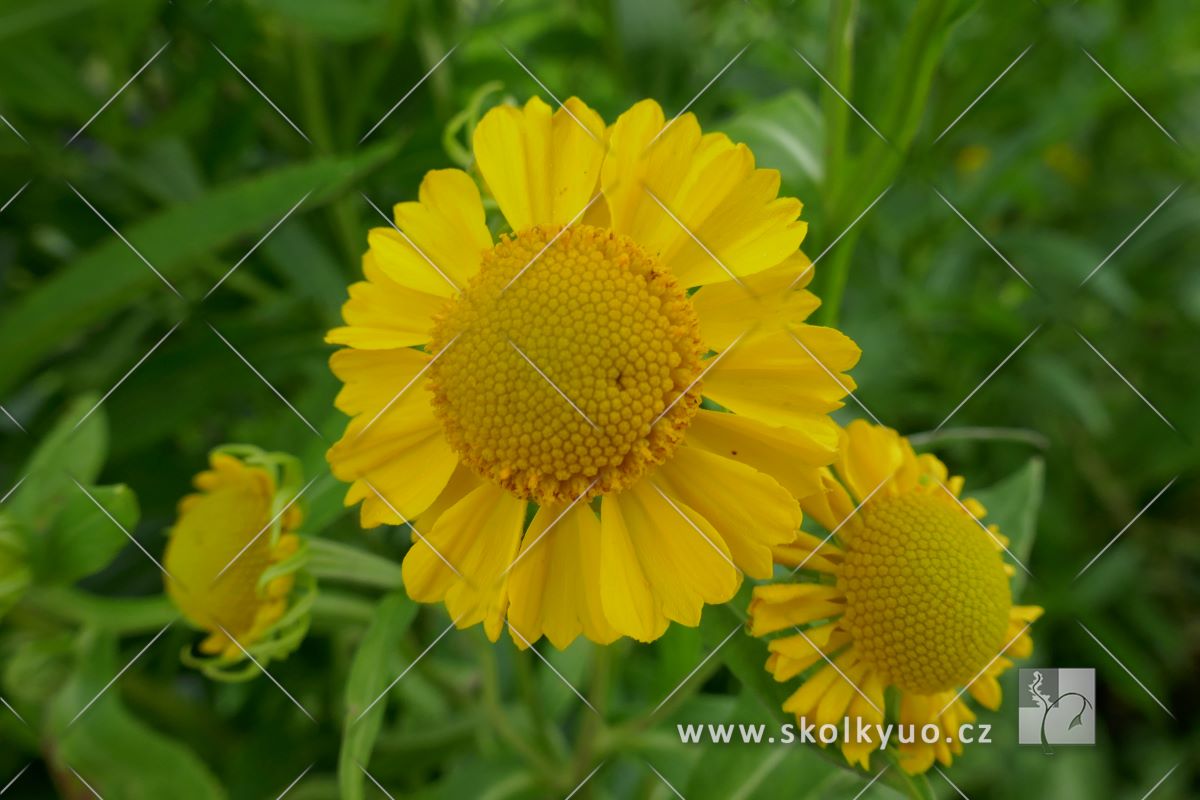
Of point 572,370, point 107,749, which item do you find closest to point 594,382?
point 572,370

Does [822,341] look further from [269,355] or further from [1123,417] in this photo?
[1123,417]

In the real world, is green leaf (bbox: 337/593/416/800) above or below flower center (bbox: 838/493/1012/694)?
below

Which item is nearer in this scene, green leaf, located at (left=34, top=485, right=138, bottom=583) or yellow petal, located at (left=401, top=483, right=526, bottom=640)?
yellow petal, located at (left=401, top=483, right=526, bottom=640)
